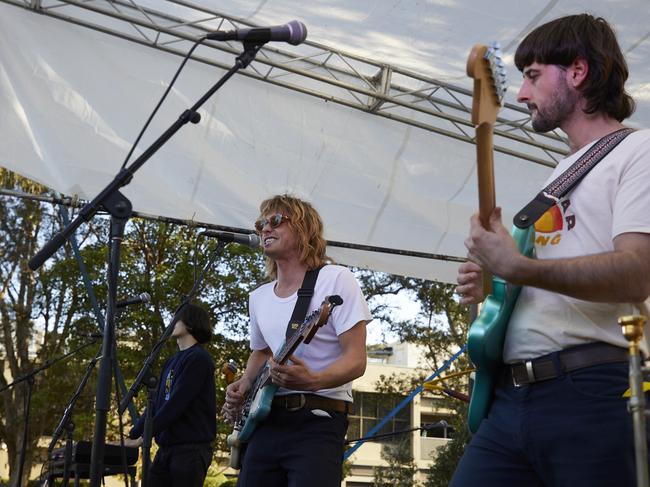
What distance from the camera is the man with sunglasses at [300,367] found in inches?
138

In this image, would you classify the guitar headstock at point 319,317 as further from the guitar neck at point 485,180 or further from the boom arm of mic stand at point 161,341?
the boom arm of mic stand at point 161,341

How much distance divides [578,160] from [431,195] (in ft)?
18.9

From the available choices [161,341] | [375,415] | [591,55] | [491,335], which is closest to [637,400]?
[491,335]

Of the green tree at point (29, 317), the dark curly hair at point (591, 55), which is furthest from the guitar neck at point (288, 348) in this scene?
the green tree at point (29, 317)

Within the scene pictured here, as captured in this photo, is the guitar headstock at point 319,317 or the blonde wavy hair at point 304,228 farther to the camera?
the blonde wavy hair at point 304,228

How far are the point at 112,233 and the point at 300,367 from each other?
96cm

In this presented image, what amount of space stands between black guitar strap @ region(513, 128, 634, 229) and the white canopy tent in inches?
179

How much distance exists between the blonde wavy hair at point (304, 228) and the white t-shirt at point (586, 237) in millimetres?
1791

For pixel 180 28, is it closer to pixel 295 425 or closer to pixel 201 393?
pixel 201 393

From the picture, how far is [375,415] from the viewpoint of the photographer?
2620 cm

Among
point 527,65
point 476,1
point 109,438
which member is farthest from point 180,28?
point 109,438

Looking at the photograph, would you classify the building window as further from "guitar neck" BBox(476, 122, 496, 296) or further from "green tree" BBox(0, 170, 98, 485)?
"guitar neck" BBox(476, 122, 496, 296)

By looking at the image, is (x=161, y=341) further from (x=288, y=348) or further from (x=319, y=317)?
(x=319, y=317)

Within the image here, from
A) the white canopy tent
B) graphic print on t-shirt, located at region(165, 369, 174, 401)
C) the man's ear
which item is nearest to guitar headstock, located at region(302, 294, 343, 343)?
the man's ear
